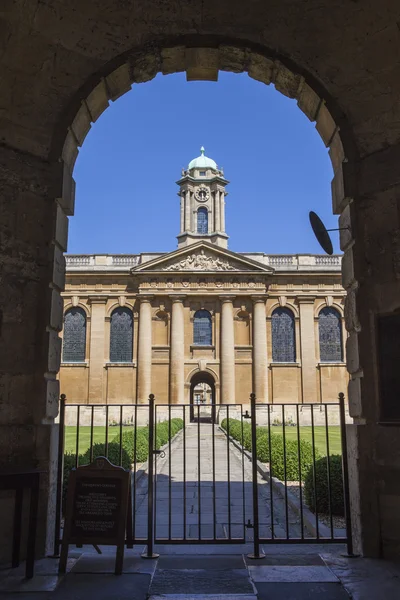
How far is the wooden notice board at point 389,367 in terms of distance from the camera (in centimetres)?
469

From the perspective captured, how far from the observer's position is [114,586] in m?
3.92

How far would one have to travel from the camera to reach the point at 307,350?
3359 cm

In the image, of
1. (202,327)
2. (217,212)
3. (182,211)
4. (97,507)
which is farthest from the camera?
(182,211)

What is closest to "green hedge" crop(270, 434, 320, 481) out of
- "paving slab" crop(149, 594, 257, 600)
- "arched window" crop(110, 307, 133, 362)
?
"paving slab" crop(149, 594, 257, 600)

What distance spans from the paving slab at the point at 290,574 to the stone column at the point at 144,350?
28815 millimetres

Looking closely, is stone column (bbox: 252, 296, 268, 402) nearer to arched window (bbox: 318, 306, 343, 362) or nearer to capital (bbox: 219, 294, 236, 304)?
capital (bbox: 219, 294, 236, 304)

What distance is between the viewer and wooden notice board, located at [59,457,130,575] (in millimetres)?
4234

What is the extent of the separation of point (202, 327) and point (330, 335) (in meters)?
8.39

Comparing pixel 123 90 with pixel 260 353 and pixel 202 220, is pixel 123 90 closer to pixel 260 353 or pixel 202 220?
pixel 260 353

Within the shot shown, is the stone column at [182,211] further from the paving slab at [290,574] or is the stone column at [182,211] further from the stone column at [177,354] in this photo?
the paving slab at [290,574]

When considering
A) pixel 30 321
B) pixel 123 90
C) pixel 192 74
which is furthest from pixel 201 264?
pixel 30 321

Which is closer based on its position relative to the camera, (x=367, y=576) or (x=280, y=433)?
(x=367, y=576)

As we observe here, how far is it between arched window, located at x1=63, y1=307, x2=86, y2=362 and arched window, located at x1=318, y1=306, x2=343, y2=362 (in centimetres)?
1549

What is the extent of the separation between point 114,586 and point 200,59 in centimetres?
520
